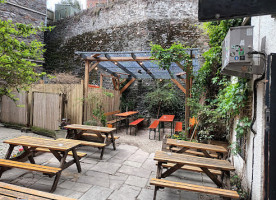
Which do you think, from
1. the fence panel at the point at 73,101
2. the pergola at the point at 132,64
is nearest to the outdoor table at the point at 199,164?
the pergola at the point at 132,64

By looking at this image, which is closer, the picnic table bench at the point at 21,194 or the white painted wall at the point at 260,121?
the picnic table bench at the point at 21,194

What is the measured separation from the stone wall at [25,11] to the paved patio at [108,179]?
1178 centimetres

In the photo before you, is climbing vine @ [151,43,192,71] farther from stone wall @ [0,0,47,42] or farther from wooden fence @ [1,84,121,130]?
stone wall @ [0,0,47,42]

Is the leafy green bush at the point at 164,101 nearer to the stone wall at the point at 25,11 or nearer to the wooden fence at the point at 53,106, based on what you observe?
the wooden fence at the point at 53,106

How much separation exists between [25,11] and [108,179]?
14.0m

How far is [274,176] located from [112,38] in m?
12.3

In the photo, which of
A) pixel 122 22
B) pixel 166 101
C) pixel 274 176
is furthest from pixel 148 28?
pixel 274 176

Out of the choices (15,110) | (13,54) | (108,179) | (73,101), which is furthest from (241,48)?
(15,110)

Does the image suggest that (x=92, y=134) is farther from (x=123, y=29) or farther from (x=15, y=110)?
(x=123, y=29)

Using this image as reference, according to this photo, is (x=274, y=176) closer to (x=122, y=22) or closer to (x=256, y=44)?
(x=256, y=44)

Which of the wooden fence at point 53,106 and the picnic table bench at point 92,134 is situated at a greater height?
→ the wooden fence at point 53,106

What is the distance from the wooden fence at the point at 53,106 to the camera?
632cm

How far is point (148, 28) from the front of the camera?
37.3ft

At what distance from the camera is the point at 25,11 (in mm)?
12227
